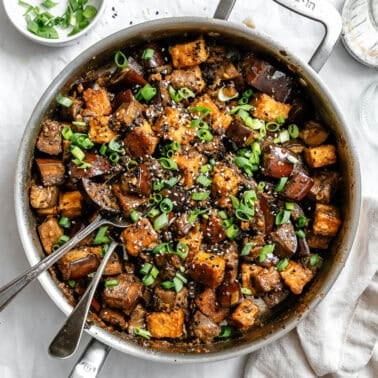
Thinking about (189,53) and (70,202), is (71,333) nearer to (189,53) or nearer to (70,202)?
(70,202)

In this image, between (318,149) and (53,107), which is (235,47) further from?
(53,107)

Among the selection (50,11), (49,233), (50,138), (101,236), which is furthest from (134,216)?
(50,11)

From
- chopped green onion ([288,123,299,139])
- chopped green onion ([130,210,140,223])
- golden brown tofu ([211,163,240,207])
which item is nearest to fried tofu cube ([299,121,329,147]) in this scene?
chopped green onion ([288,123,299,139])

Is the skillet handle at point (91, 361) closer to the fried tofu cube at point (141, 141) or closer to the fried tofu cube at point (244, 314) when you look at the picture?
the fried tofu cube at point (244, 314)

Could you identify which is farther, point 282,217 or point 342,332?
point 342,332

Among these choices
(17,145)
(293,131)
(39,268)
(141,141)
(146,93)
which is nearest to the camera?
(39,268)

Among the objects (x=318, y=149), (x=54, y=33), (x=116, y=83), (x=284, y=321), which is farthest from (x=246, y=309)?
(x=54, y=33)

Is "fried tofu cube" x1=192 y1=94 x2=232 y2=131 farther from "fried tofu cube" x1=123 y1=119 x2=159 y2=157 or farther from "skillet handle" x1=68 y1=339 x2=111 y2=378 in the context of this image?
"skillet handle" x1=68 y1=339 x2=111 y2=378
